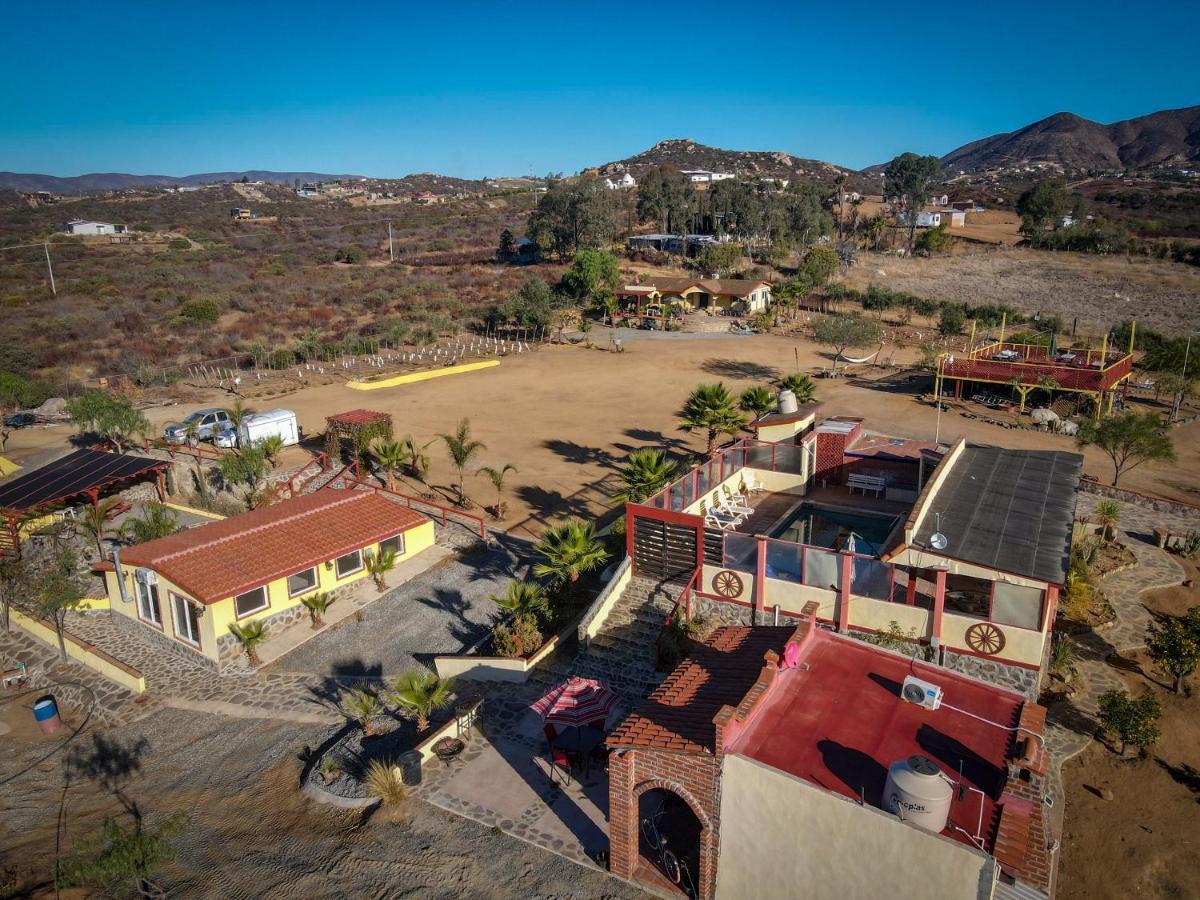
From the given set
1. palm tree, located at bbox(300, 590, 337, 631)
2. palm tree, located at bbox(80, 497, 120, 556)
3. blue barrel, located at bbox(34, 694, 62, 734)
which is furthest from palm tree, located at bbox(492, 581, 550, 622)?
palm tree, located at bbox(80, 497, 120, 556)

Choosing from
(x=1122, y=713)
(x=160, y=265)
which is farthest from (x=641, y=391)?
(x=160, y=265)

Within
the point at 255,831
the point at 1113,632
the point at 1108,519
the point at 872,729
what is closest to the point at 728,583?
the point at 872,729

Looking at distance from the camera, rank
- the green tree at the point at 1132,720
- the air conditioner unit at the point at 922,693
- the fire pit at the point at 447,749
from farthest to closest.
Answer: the fire pit at the point at 447,749 → the green tree at the point at 1132,720 → the air conditioner unit at the point at 922,693

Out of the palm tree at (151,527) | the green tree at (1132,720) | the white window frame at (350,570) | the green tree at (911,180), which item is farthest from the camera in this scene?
the green tree at (911,180)

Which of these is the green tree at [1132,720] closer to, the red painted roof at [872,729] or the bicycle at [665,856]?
the red painted roof at [872,729]

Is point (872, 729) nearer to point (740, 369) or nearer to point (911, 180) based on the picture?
point (740, 369)

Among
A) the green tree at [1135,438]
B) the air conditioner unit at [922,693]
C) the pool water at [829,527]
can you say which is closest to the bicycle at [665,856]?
the air conditioner unit at [922,693]

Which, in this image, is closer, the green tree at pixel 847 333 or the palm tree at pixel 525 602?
the palm tree at pixel 525 602
